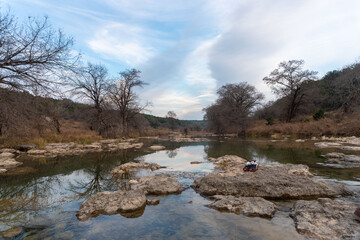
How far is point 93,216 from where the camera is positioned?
3.96m

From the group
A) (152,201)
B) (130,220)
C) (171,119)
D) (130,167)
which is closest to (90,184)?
(130,167)

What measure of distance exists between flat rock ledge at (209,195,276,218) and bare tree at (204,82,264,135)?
3712 cm

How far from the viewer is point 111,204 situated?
430 centimetres

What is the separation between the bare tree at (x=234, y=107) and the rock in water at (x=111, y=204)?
37767mm

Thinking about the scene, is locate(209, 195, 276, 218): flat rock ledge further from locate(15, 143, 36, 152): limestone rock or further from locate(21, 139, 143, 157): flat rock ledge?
locate(15, 143, 36, 152): limestone rock

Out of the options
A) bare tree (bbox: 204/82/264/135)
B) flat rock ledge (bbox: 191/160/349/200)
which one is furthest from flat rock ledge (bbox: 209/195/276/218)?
bare tree (bbox: 204/82/264/135)

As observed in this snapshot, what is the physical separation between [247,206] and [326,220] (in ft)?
4.31

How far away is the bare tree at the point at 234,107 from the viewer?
4112cm

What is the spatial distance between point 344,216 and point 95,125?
27831 millimetres

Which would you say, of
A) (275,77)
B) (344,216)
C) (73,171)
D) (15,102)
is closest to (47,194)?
(73,171)

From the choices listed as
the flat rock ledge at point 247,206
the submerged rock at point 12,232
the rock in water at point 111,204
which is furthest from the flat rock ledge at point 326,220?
the submerged rock at point 12,232

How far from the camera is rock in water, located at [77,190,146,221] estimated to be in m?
4.07

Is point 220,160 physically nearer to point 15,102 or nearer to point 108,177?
point 108,177

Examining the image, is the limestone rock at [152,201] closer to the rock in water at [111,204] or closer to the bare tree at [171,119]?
the rock in water at [111,204]
